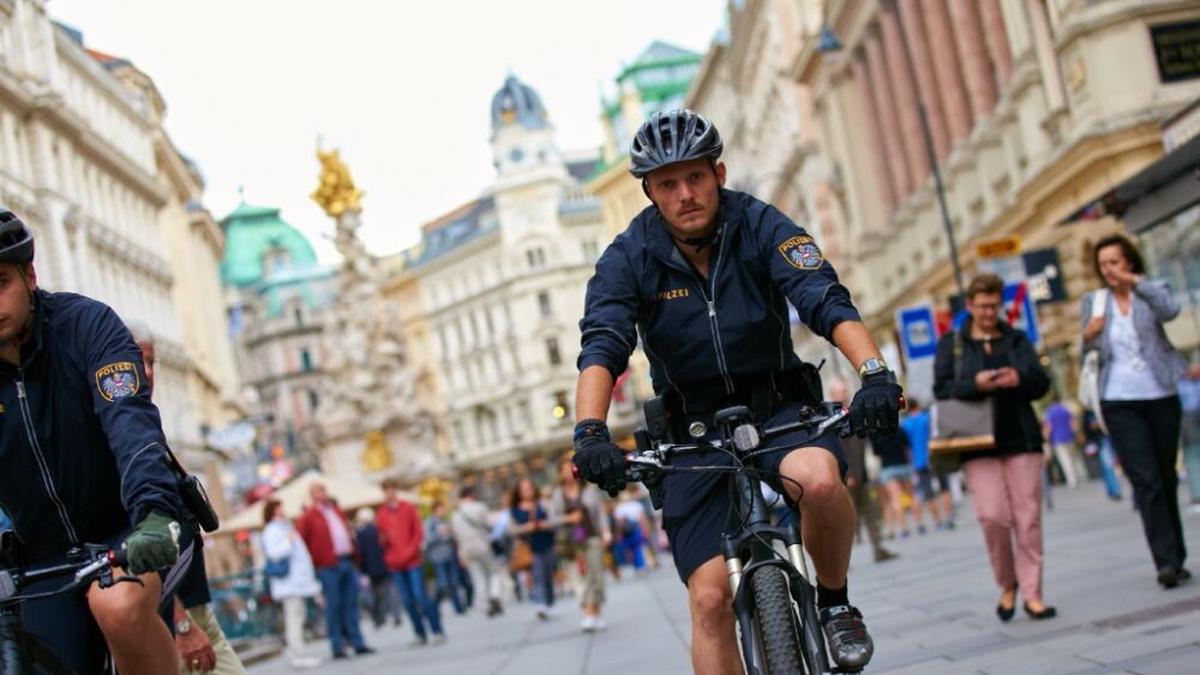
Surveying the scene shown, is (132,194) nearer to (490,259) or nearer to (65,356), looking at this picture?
(65,356)

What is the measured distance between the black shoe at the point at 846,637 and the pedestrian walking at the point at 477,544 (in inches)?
892

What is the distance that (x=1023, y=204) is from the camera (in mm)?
34719

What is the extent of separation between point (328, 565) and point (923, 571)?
7.72m

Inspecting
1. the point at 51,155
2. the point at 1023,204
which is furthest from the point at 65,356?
the point at 51,155

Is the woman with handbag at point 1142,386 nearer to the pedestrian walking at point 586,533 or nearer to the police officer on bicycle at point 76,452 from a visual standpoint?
the police officer on bicycle at point 76,452

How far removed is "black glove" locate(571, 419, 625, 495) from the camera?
5.13 metres

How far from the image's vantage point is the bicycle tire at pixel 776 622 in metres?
4.96

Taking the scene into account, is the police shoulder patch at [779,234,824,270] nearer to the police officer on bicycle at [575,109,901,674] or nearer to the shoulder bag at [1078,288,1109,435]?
the police officer on bicycle at [575,109,901,674]

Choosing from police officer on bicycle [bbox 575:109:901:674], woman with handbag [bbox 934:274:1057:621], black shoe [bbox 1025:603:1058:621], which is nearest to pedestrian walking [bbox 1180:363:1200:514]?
woman with handbag [bbox 934:274:1057:621]

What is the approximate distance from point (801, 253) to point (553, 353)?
4951 inches

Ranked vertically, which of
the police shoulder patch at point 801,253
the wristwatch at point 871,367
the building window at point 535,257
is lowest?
the wristwatch at point 871,367

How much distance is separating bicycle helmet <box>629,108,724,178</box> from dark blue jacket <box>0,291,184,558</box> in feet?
5.22

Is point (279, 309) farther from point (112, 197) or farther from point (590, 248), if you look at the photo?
point (112, 197)

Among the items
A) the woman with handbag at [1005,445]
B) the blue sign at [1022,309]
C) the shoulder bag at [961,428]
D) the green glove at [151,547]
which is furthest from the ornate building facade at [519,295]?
the green glove at [151,547]
